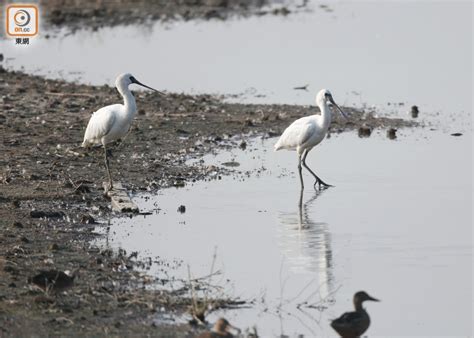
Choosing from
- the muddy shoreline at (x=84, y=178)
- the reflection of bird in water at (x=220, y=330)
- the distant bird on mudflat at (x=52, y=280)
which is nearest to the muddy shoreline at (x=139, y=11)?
the muddy shoreline at (x=84, y=178)

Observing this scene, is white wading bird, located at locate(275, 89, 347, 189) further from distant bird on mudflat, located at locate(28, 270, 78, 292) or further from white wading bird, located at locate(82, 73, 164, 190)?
distant bird on mudflat, located at locate(28, 270, 78, 292)

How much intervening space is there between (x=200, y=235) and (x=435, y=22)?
2319cm

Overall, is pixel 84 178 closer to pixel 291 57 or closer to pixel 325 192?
pixel 325 192

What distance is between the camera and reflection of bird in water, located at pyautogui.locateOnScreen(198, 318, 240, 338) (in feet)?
26.6

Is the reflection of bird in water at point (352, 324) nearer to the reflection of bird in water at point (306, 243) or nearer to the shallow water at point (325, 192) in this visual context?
the shallow water at point (325, 192)

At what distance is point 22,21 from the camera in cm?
2841

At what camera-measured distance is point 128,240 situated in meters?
11.5

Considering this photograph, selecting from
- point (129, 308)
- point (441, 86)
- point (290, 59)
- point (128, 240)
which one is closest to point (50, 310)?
point (129, 308)

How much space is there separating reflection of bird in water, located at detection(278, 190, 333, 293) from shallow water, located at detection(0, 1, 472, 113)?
315 inches

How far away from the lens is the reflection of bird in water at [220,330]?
8094mm

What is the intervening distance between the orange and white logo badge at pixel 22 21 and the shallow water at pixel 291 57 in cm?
50

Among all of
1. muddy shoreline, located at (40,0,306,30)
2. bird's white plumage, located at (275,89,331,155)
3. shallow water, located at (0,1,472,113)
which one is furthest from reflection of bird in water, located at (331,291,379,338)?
muddy shoreline, located at (40,0,306,30)

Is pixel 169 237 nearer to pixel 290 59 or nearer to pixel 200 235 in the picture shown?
pixel 200 235

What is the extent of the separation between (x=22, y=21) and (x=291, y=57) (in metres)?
7.01
